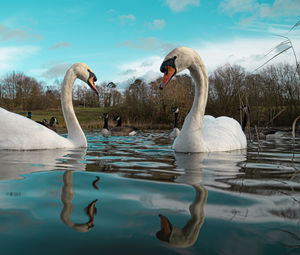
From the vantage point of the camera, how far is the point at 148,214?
1.58 metres

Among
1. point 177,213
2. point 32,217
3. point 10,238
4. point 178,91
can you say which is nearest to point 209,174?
point 177,213

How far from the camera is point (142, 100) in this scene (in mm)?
25188

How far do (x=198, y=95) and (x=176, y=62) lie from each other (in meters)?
0.79

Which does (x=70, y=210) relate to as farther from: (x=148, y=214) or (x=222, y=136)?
(x=222, y=136)

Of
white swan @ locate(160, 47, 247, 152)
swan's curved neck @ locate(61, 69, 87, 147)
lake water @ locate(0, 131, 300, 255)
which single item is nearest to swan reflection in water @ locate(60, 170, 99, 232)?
lake water @ locate(0, 131, 300, 255)

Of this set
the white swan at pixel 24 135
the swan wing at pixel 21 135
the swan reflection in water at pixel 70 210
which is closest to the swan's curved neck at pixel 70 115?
the white swan at pixel 24 135

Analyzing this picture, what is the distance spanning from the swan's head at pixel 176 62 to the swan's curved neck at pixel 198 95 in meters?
0.18

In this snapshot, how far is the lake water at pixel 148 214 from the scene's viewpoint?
3.95ft

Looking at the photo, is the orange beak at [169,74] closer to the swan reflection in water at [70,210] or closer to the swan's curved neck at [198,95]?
the swan's curved neck at [198,95]

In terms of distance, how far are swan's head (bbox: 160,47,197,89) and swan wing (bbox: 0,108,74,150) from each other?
2.39m

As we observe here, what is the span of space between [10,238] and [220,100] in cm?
2514

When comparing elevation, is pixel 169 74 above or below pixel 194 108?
above

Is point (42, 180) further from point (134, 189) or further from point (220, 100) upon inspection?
point (220, 100)

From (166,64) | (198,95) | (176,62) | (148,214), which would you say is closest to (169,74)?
(166,64)
